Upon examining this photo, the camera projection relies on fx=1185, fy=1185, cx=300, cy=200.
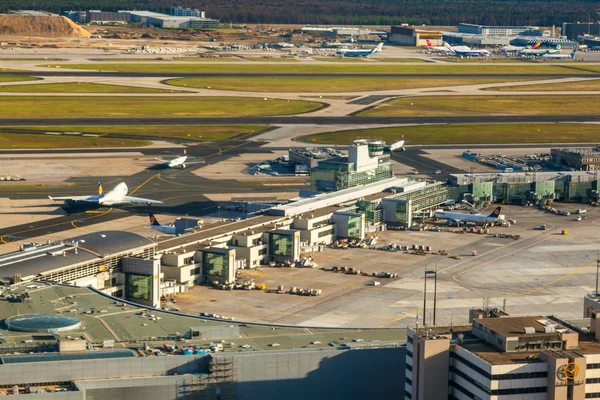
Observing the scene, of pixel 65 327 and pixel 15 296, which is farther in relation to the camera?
pixel 15 296

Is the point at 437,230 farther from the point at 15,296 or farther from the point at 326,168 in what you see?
the point at 15,296

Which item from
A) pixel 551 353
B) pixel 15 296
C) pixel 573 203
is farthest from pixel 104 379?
pixel 573 203

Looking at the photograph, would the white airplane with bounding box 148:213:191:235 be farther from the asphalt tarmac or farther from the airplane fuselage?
the airplane fuselage

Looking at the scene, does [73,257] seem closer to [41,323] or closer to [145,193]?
[41,323]

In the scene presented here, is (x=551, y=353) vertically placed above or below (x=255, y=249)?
above

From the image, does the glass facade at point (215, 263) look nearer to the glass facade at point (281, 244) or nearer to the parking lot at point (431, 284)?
the parking lot at point (431, 284)

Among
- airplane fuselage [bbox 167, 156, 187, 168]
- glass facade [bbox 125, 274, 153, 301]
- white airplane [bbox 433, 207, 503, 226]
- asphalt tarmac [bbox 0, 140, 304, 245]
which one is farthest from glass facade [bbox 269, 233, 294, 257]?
airplane fuselage [bbox 167, 156, 187, 168]
